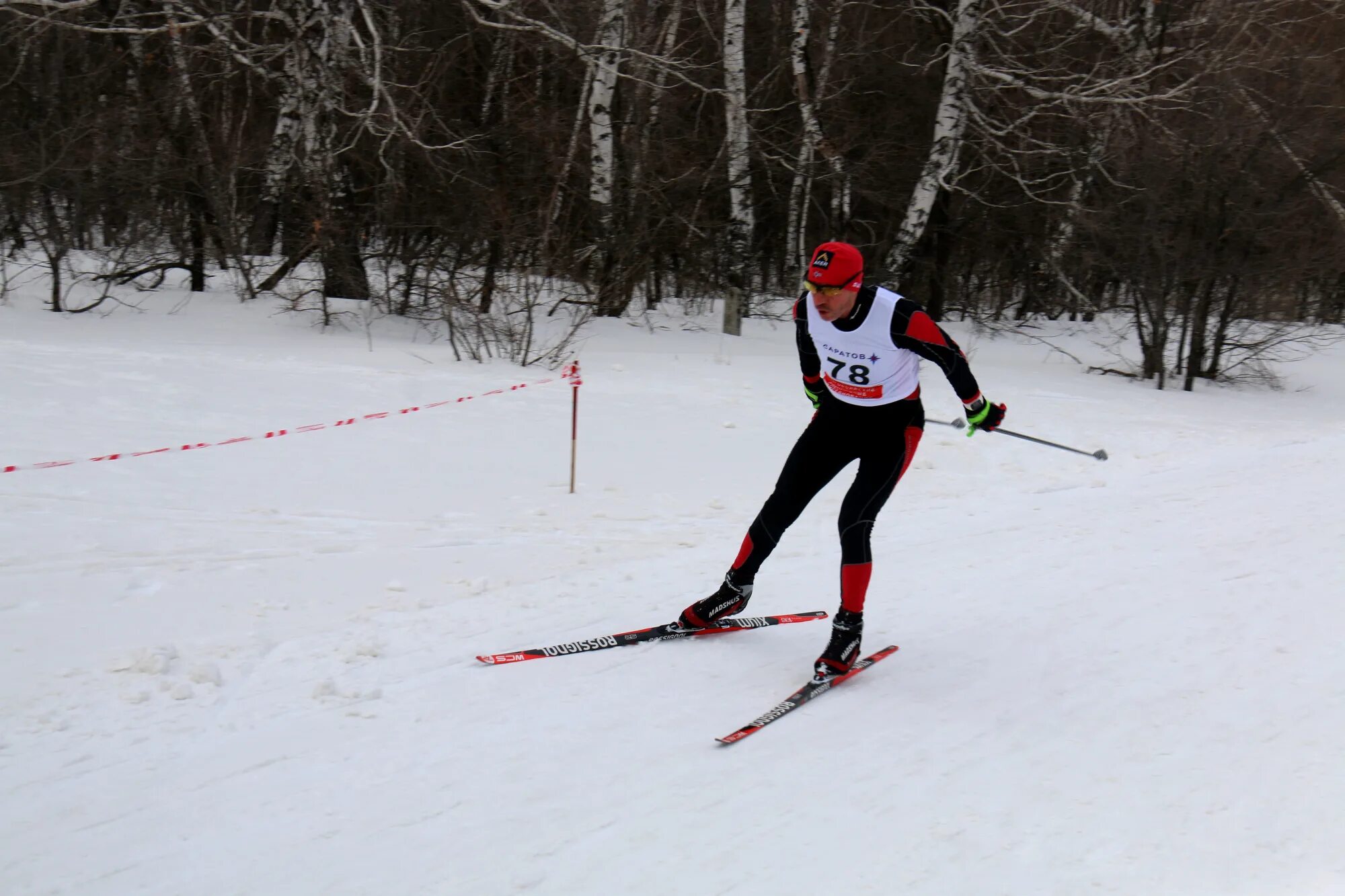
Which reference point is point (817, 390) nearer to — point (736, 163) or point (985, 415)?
point (985, 415)

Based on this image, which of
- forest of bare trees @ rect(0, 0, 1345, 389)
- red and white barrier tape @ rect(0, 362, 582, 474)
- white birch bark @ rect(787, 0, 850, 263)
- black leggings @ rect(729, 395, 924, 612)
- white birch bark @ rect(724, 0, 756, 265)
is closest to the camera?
black leggings @ rect(729, 395, 924, 612)

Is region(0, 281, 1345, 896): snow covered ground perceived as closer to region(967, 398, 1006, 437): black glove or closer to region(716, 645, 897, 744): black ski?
region(716, 645, 897, 744): black ski

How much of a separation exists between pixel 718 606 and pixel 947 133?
11986 mm

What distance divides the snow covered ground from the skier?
27 centimetres

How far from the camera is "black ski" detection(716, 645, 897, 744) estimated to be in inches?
158

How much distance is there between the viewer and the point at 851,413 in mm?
4750

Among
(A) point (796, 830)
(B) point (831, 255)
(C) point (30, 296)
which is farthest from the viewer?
(C) point (30, 296)

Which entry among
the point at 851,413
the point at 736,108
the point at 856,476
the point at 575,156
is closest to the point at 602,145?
the point at 575,156

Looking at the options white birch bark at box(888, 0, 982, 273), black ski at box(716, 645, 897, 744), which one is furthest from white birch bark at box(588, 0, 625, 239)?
black ski at box(716, 645, 897, 744)

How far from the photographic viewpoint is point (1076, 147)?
58.1 ft

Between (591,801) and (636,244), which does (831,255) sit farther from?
(636,244)

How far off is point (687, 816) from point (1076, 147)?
55.4 feet

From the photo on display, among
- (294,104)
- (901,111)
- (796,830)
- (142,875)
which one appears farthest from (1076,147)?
(142,875)

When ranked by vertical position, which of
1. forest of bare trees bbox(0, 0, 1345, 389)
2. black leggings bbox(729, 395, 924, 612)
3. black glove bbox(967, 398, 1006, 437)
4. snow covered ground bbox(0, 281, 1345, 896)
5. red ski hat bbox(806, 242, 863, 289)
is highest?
forest of bare trees bbox(0, 0, 1345, 389)
